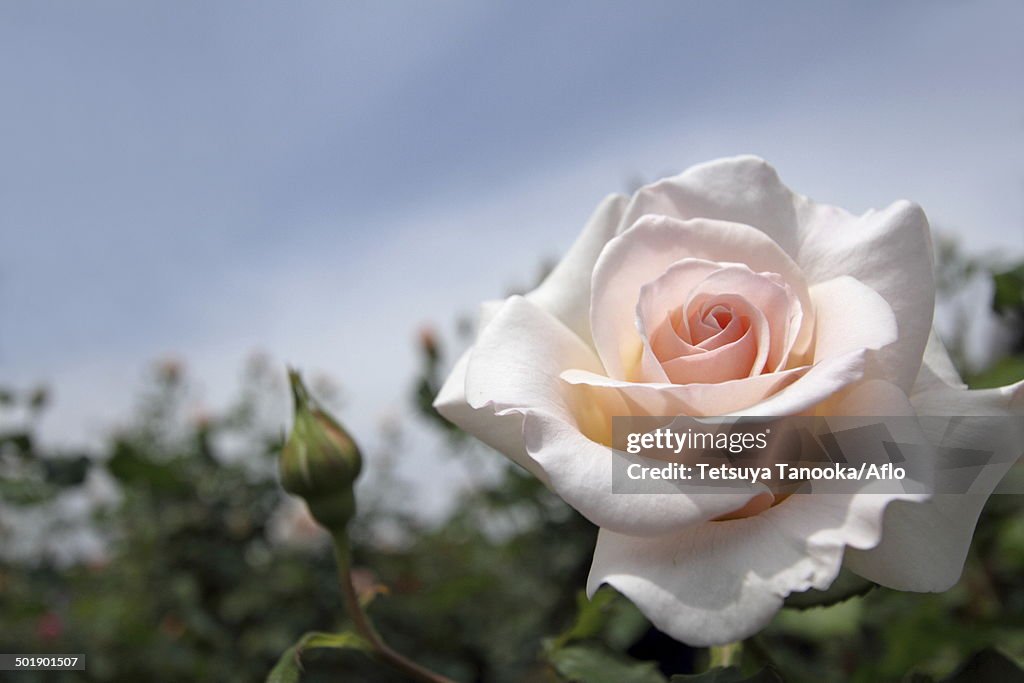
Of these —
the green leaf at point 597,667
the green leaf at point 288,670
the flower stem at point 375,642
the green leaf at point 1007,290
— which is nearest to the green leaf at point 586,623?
the green leaf at point 597,667

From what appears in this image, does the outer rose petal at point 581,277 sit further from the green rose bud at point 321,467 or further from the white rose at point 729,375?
the green rose bud at point 321,467

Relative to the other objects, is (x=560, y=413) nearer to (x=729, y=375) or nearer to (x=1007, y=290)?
(x=729, y=375)

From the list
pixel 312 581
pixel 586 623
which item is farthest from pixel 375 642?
pixel 312 581

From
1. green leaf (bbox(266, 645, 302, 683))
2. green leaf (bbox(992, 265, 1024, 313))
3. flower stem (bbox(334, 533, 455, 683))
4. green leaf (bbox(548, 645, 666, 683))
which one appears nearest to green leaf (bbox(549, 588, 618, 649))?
green leaf (bbox(548, 645, 666, 683))

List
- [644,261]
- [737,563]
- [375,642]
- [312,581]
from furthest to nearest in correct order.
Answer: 1. [312,581]
2. [375,642]
3. [644,261]
4. [737,563]

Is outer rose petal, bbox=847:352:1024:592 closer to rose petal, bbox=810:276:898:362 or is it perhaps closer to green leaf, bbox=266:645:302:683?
rose petal, bbox=810:276:898:362

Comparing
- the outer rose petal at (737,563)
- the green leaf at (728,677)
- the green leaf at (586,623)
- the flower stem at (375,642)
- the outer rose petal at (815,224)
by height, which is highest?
the outer rose petal at (815,224)
